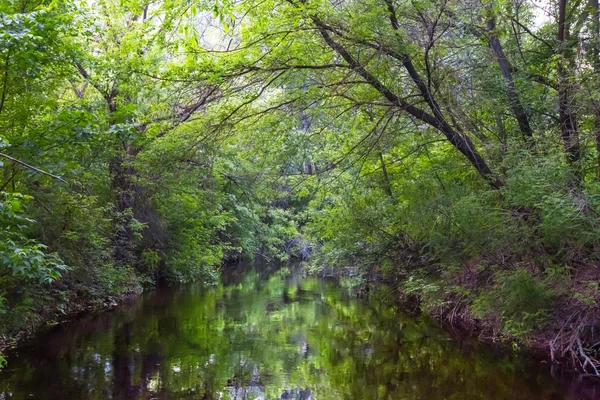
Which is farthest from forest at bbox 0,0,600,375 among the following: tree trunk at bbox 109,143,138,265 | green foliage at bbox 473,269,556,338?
tree trunk at bbox 109,143,138,265

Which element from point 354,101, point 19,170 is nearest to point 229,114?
point 354,101

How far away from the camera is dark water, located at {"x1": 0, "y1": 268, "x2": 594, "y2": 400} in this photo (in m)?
6.93

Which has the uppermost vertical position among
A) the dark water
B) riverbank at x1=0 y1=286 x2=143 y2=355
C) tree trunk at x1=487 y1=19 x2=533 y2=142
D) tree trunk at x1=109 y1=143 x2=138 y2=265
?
tree trunk at x1=487 y1=19 x2=533 y2=142

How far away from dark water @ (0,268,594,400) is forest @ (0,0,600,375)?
84cm

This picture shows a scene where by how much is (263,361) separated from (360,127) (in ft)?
22.3

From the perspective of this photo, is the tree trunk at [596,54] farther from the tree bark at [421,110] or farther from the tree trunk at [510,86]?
the tree bark at [421,110]

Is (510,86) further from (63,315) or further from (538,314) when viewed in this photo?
(63,315)

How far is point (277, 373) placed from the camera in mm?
7812

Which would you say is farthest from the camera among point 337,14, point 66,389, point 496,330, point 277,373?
point 496,330

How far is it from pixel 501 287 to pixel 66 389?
653 cm

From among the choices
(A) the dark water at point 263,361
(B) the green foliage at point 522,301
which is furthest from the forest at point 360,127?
(A) the dark water at point 263,361

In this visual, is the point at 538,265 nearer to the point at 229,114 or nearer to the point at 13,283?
the point at 229,114

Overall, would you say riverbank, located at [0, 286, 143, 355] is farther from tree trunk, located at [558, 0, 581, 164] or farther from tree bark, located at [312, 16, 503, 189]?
tree trunk, located at [558, 0, 581, 164]

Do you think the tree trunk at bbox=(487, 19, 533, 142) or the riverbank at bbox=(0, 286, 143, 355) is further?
the tree trunk at bbox=(487, 19, 533, 142)
